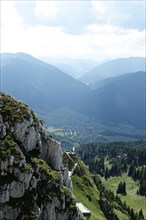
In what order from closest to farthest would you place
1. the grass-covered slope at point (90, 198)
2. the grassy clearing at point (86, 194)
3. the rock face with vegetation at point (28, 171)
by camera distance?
the rock face with vegetation at point (28, 171) < the grassy clearing at point (86, 194) < the grass-covered slope at point (90, 198)

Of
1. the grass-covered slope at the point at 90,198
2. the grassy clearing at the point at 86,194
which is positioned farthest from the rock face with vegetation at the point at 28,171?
the grass-covered slope at the point at 90,198

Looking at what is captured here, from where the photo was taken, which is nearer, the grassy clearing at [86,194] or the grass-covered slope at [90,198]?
the grassy clearing at [86,194]

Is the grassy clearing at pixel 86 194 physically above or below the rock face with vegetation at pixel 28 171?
below

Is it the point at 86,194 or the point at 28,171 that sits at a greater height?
the point at 28,171

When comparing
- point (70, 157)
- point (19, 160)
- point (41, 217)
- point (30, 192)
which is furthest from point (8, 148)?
point (70, 157)

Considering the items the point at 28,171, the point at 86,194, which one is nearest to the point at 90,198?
the point at 86,194

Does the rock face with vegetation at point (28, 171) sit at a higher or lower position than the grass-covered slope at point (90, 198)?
higher

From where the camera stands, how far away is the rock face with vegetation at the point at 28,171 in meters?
78.2

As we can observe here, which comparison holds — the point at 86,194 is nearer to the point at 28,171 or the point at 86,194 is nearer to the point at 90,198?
the point at 90,198

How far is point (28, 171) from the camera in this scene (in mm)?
81812

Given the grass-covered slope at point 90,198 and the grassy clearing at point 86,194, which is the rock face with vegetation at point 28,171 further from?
the grass-covered slope at point 90,198

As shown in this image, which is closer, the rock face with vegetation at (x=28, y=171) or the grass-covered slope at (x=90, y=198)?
the rock face with vegetation at (x=28, y=171)

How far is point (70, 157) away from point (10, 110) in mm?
86521

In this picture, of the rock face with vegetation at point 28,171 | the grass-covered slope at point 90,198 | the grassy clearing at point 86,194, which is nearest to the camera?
the rock face with vegetation at point 28,171
